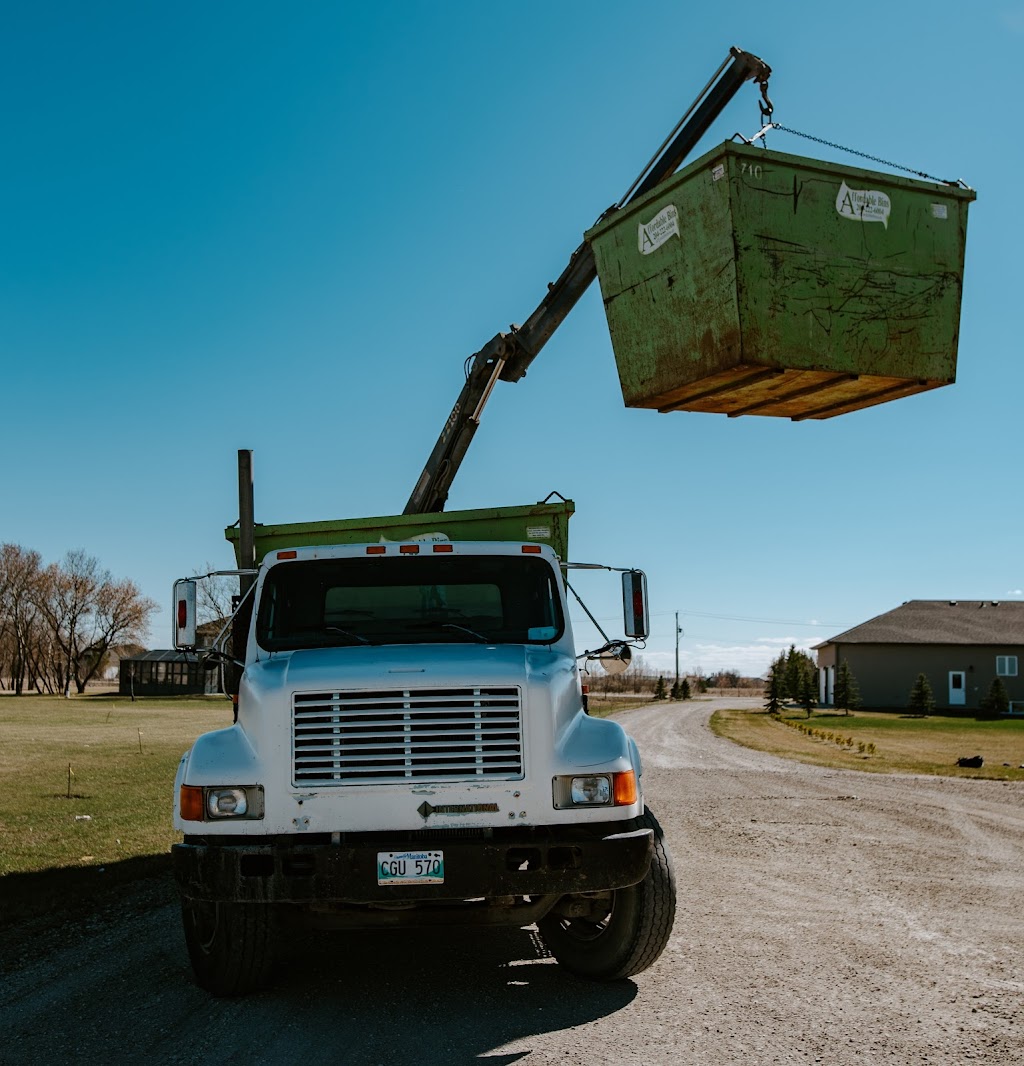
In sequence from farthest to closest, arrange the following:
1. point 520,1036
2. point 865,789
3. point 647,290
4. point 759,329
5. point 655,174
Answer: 1. point 865,789
2. point 655,174
3. point 647,290
4. point 759,329
5. point 520,1036

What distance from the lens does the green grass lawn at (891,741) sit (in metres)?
22.9

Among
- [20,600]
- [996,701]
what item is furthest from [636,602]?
[20,600]

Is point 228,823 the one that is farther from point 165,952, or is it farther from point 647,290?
point 647,290

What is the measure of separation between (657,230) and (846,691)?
5450 centimetres

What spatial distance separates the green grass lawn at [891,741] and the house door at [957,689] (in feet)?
22.9

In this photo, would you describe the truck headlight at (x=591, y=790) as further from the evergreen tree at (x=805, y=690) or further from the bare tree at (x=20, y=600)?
the bare tree at (x=20, y=600)

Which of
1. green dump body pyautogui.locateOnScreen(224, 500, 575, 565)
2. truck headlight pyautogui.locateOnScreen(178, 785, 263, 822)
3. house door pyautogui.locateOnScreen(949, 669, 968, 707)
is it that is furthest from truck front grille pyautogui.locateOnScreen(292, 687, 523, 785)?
house door pyautogui.locateOnScreen(949, 669, 968, 707)

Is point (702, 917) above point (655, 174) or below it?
below

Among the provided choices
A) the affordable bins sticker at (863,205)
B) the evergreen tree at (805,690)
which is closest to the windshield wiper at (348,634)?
the affordable bins sticker at (863,205)

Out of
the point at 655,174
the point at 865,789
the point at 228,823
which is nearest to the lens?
the point at 228,823

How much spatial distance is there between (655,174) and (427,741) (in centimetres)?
576

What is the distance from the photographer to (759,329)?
6684 mm

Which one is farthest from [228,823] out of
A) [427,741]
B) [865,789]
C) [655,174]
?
[865,789]

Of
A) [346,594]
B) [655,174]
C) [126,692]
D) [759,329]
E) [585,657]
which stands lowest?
[126,692]
